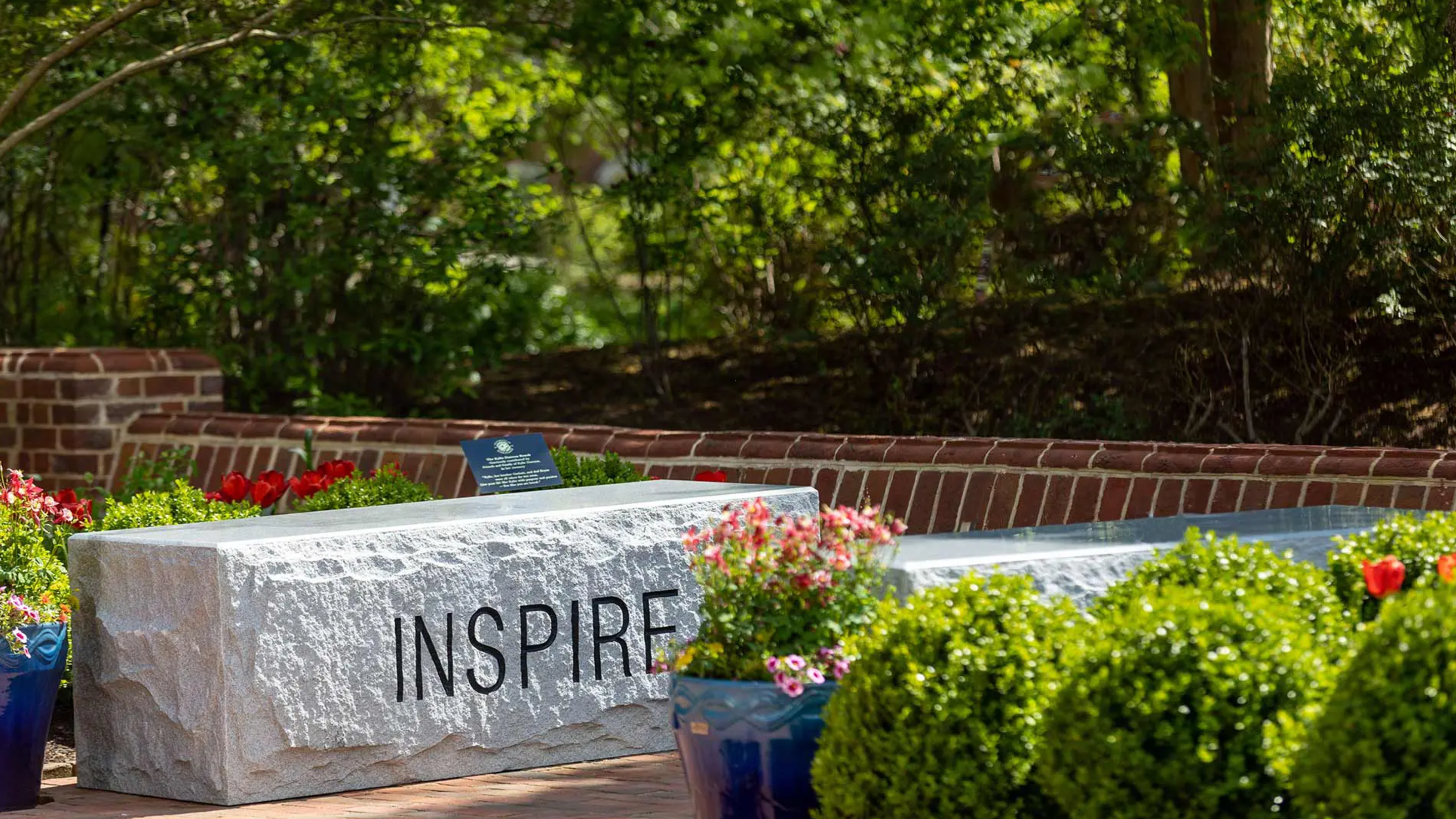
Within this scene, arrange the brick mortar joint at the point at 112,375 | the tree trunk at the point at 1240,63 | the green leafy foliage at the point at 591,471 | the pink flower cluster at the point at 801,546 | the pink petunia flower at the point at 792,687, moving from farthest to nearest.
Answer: the brick mortar joint at the point at 112,375, the tree trunk at the point at 1240,63, the green leafy foliage at the point at 591,471, the pink flower cluster at the point at 801,546, the pink petunia flower at the point at 792,687

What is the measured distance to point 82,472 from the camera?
31.2 ft

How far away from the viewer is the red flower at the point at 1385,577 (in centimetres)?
383

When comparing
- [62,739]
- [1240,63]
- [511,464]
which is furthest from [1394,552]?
[1240,63]

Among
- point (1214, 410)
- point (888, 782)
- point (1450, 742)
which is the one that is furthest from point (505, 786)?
point (1214, 410)

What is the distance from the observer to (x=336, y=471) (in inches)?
282

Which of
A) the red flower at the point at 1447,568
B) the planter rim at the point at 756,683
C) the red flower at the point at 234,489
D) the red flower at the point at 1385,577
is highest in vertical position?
the red flower at the point at 1447,568

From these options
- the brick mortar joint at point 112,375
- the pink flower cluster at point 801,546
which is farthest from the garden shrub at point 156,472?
the pink flower cluster at point 801,546

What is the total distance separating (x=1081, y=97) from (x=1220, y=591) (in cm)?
651

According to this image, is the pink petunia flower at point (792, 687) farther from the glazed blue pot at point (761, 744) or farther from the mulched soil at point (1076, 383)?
the mulched soil at point (1076, 383)

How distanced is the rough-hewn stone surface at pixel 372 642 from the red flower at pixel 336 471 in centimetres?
126

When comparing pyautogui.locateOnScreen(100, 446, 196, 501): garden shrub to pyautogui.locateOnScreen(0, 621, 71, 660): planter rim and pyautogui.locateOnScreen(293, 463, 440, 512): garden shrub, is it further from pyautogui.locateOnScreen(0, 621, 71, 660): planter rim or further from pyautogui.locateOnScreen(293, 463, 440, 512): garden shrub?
pyautogui.locateOnScreen(0, 621, 71, 660): planter rim

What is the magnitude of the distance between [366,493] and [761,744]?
9.67 feet

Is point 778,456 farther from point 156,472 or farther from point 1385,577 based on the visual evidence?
point 1385,577

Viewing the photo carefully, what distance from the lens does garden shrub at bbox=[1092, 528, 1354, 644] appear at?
153 inches
